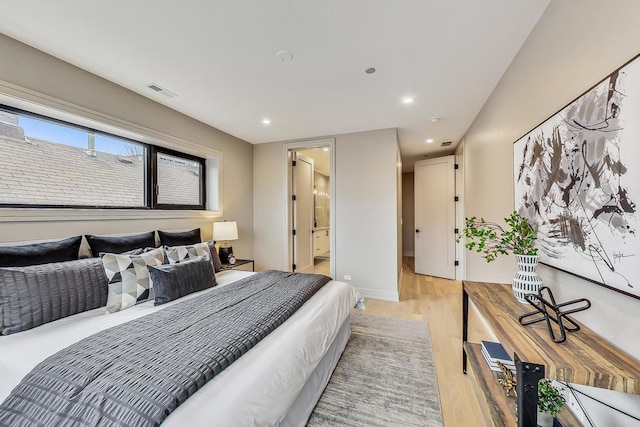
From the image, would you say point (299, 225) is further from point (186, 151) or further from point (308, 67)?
point (308, 67)

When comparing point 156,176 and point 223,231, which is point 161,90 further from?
point 223,231

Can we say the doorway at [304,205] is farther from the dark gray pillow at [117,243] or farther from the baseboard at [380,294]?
the dark gray pillow at [117,243]

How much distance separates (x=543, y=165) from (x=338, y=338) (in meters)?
1.94

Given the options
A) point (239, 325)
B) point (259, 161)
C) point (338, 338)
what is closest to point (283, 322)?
point (239, 325)

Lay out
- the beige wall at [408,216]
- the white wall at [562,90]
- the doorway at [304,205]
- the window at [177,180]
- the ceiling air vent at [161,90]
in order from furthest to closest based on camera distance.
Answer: the beige wall at [408,216] < the doorway at [304,205] < the window at [177,180] < the ceiling air vent at [161,90] < the white wall at [562,90]

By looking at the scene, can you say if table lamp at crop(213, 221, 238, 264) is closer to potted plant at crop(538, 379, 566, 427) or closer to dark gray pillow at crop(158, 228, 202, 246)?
dark gray pillow at crop(158, 228, 202, 246)

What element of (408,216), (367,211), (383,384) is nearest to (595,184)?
(383,384)

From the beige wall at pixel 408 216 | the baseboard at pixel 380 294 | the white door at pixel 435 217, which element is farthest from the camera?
the beige wall at pixel 408 216

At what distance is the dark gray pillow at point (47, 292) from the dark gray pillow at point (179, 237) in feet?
2.91

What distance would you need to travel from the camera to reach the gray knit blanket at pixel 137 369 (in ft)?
2.85

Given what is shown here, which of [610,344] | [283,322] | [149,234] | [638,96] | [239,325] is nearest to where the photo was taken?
[638,96]

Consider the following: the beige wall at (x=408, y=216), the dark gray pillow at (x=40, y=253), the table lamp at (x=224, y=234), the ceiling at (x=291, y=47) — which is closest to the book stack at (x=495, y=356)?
the ceiling at (x=291, y=47)

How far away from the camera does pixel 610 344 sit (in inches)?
37.7

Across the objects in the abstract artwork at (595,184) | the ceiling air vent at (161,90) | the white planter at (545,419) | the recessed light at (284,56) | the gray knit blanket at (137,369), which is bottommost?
the white planter at (545,419)
